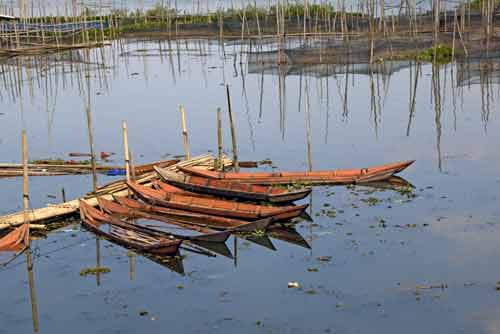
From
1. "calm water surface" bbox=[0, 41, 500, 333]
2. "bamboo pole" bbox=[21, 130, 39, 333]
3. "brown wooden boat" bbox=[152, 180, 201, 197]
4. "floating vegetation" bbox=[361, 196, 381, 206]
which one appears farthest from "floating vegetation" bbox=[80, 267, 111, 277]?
"floating vegetation" bbox=[361, 196, 381, 206]

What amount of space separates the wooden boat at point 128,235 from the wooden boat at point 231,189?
2.09m

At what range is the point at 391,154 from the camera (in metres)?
18.1

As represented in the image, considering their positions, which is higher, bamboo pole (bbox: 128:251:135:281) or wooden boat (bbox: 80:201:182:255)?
wooden boat (bbox: 80:201:182:255)

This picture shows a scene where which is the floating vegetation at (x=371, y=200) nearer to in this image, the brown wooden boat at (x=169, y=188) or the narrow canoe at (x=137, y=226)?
the brown wooden boat at (x=169, y=188)

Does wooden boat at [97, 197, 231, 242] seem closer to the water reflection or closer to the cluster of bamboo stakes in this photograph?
the water reflection

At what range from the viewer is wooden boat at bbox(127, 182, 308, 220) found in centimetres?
1301

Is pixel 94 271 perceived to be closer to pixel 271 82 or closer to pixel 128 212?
pixel 128 212

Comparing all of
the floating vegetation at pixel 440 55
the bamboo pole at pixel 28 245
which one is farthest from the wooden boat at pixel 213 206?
the floating vegetation at pixel 440 55

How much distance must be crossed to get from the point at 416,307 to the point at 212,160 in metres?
7.27

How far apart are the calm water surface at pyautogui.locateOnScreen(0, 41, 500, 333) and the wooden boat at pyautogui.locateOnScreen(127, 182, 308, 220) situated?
417 mm

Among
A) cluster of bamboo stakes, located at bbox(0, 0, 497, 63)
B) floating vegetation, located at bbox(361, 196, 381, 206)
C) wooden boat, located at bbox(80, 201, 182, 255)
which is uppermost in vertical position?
cluster of bamboo stakes, located at bbox(0, 0, 497, 63)

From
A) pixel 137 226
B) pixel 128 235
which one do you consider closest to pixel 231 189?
pixel 137 226

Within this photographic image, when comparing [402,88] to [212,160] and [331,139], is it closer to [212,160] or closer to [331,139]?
[331,139]

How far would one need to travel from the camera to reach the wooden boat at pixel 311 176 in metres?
15.4
